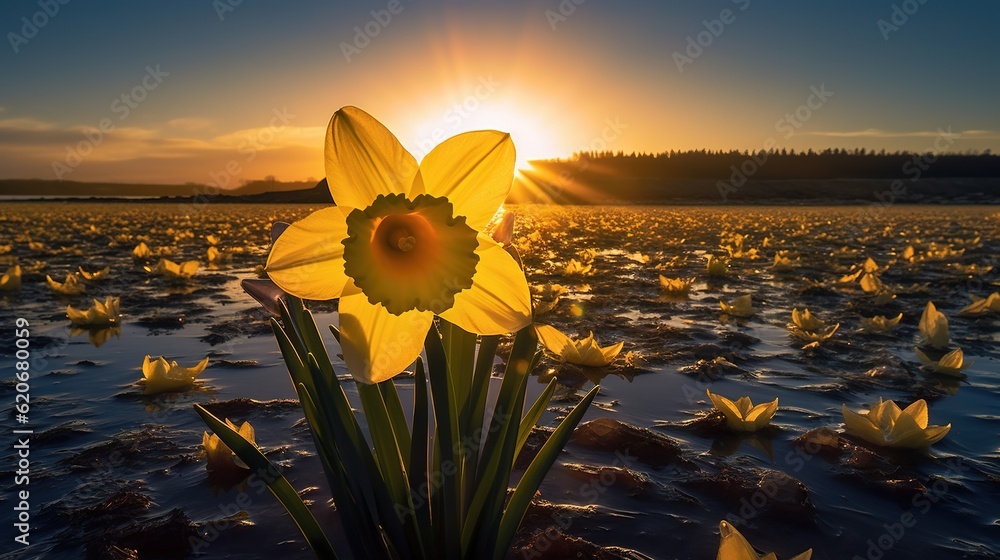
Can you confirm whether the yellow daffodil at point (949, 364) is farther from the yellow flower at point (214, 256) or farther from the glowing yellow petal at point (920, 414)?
the yellow flower at point (214, 256)

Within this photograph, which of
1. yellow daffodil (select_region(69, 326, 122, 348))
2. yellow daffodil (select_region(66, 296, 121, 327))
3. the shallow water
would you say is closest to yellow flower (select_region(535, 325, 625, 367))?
the shallow water

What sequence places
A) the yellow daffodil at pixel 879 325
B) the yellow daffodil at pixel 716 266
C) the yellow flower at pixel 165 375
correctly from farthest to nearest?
the yellow daffodil at pixel 716 266 → the yellow daffodil at pixel 879 325 → the yellow flower at pixel 165 375

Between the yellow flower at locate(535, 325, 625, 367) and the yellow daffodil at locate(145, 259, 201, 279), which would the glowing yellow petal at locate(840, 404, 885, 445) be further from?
the yellow daffodil at locate(145, 259, 201, 279)

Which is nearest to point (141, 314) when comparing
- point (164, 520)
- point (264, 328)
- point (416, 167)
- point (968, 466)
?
point (264, 328)

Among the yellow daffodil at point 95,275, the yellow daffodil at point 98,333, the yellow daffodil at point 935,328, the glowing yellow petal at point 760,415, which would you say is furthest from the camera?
the yellow daffodil at point 95,275

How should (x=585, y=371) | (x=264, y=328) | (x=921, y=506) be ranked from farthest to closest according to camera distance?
(x=264, y=328), (x=585, y=371), (x=921, y=506)

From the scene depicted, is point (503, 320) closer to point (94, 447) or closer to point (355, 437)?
point (355, 437)

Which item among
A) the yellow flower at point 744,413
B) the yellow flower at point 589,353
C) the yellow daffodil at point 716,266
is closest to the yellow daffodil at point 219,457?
the yellow flower at point 589,353
